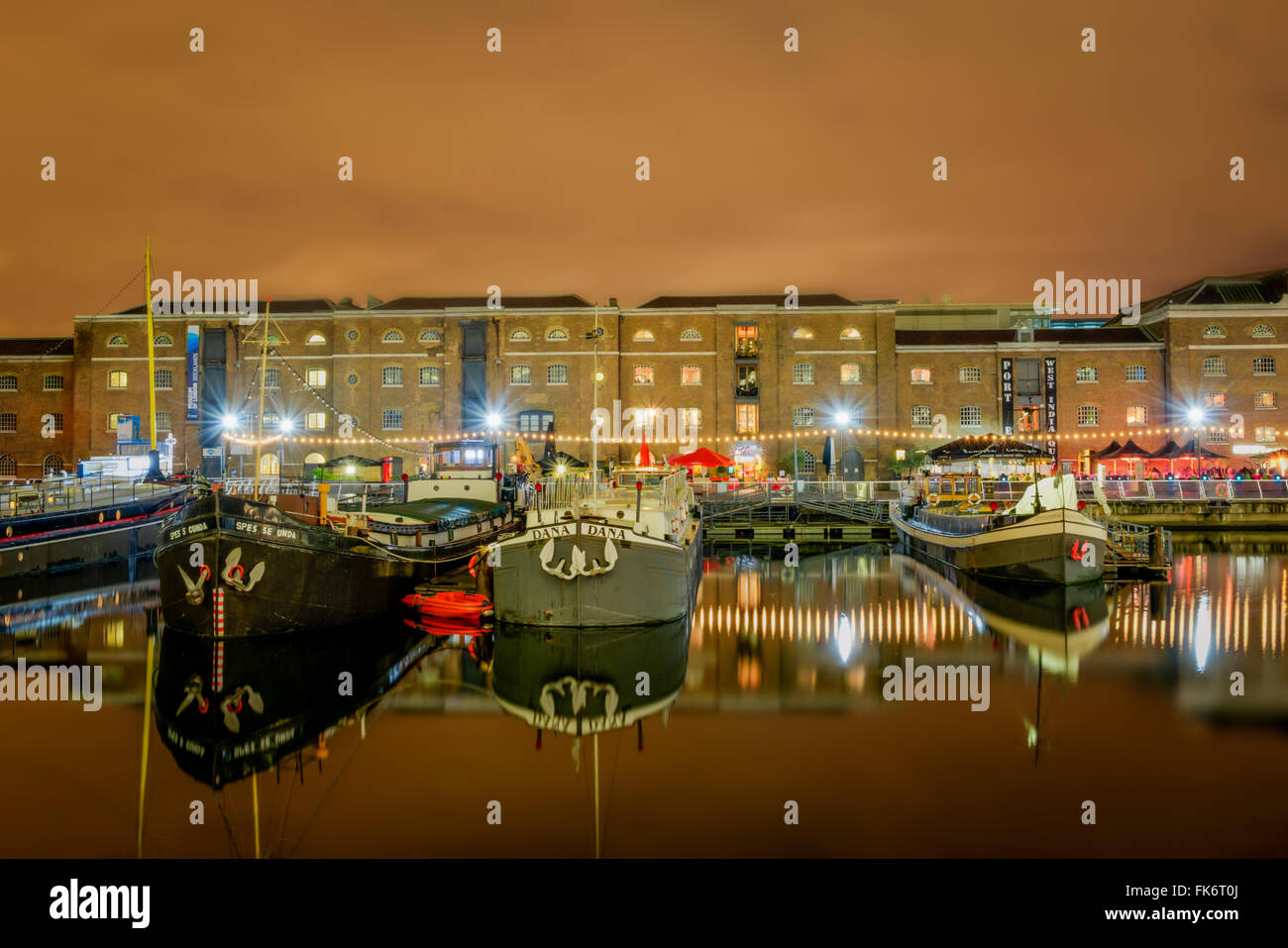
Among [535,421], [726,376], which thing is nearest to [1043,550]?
[726,376]

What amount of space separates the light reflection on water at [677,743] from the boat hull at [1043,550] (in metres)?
3.41

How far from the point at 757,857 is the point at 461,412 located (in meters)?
43.9

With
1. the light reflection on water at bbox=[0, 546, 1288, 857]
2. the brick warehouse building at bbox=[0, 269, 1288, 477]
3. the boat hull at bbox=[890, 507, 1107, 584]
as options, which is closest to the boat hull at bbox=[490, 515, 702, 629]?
the light reflection on water at bbox=[0, 546, 1288, 857]

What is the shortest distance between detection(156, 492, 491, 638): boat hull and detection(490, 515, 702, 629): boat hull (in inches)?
125

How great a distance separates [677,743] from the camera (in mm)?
10273

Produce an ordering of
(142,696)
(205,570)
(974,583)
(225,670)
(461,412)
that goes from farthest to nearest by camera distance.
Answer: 1. (461,412)
2. (974,583)
3. (205,570)
4. (225,670)
5. (142,696)

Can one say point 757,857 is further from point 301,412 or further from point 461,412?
point 301,412

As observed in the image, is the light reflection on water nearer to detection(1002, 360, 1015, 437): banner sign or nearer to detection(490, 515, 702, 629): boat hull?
detection(490, 515, 702, 629): boat hull

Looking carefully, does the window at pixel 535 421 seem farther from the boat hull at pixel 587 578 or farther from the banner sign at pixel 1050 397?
the boat hull at pixel 587 578

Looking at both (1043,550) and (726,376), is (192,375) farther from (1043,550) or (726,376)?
(1043,550)

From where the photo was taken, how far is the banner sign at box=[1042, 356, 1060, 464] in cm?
4891

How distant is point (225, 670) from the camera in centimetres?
1311

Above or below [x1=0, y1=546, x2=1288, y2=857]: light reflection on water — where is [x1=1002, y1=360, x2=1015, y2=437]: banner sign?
above
